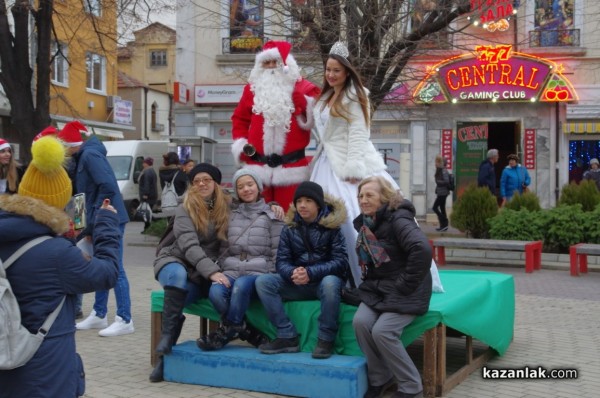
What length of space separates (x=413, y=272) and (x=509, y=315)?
6.78 ft

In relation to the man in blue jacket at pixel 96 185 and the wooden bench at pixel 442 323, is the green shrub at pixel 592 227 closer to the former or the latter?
the wooden bench at pixel 442 323

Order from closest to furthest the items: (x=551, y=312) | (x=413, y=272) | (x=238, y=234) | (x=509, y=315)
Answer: (x=413, y=272) < (x=238, y=234) < (x=509, y=315) < (x=551, y=312)

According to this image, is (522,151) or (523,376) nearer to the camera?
(523,376)

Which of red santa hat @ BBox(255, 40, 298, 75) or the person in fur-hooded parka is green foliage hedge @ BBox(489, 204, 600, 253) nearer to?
red santa hat @ BBox(255, 40, 298, 75)

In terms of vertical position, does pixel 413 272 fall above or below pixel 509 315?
above

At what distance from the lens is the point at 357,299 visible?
17.8 feet

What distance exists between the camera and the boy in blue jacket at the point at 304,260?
5.49 metres

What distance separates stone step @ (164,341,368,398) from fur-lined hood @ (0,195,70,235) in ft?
7.37

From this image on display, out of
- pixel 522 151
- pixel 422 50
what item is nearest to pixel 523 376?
pixel 422 50

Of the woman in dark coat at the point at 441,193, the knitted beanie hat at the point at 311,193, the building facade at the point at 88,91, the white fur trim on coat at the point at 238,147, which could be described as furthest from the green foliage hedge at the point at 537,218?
the building facade at the point at 88,91

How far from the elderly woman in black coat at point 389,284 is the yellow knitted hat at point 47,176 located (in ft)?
7.34

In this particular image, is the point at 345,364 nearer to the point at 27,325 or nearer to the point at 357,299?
the point at 357,299

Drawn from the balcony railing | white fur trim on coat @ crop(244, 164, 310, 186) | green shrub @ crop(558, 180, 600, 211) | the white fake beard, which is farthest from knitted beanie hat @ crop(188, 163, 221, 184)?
the balcony railing

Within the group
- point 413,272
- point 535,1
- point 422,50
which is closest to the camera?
point 413,272
